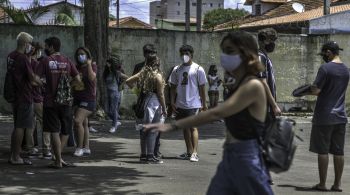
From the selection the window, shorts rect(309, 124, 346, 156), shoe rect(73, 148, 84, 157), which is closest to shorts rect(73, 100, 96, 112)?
shoe rect(73, 148, 84, 157)

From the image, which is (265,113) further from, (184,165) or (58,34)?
(58,34)

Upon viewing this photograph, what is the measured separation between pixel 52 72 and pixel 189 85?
214cm

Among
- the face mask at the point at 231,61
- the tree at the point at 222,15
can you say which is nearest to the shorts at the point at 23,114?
the face mask at the point at 231,61

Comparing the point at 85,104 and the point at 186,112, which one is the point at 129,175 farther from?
the point at 85,104

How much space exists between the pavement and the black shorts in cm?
58

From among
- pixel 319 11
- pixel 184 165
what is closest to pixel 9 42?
pixel 184 165

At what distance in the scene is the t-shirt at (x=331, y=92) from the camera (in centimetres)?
793

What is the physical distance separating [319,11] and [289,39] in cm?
1496

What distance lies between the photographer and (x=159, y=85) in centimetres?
980

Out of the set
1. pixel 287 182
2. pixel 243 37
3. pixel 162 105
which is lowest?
pixel 287 182

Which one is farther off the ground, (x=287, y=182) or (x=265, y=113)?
(x=265, y=113)

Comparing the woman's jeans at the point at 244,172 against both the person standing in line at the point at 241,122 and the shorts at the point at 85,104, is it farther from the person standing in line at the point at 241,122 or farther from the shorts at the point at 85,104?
the shorts at the point at 85,104

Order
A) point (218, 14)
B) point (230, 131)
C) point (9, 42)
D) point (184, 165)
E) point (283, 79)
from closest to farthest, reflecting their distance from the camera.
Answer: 1. point (230, 131)
2. point (184, 165)
3. point (9, 42)
4. point (283, 79)
5. point (218, 14)

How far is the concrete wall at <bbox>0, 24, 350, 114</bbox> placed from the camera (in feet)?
59.5
